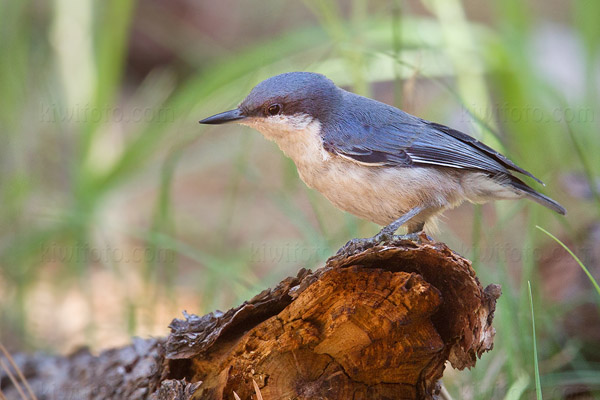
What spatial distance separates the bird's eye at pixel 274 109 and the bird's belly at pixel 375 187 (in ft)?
0.97

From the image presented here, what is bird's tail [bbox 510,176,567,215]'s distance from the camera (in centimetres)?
292

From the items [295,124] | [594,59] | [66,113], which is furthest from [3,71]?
[594,59]

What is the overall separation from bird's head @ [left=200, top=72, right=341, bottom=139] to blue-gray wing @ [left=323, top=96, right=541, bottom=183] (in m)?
0.12

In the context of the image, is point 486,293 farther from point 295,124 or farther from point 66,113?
point 66,113

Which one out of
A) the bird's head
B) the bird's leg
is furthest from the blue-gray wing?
the bird's leg

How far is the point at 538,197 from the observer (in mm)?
2977

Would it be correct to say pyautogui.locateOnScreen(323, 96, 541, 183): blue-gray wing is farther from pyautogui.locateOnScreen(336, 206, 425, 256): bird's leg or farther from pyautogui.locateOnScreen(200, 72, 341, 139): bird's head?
pyautogui.locateOnScreen(336, 206, 425, 256): bird's leg

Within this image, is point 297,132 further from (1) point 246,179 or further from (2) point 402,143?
(1) point 246,179

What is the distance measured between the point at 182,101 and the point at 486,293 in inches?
101

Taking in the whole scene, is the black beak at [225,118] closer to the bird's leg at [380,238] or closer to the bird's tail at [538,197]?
the bird's leg at [380,238]

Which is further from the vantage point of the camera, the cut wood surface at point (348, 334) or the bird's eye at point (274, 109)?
the bird's eye at point (274, 109)

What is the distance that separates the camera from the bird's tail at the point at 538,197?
2924 mm

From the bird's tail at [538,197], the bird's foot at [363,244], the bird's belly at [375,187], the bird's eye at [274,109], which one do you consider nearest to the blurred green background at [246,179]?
the bird's tail at [538,197]

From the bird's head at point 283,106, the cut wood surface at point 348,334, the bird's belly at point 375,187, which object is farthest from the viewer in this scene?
the bird's head at point 283,106
